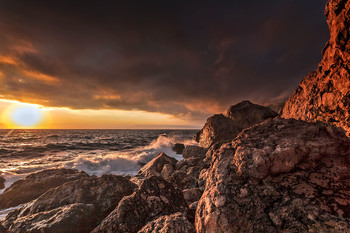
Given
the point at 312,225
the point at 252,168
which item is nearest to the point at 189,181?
the point at 252,168

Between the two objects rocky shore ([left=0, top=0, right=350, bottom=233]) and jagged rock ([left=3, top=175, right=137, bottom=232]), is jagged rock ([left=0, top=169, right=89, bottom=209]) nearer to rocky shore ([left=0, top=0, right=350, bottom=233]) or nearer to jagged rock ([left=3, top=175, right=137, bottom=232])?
jagged rock ([left=3, top=175, right=137, bottom=232])

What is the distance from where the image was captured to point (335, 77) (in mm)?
4000

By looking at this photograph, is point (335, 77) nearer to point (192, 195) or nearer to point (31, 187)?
point (192, 195)

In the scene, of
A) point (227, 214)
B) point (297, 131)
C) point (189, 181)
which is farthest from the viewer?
point (189, 181)

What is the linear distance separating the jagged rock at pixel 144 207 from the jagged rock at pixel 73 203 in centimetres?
121

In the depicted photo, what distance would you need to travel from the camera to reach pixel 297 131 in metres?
2.55

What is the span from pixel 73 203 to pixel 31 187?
16.3 ft

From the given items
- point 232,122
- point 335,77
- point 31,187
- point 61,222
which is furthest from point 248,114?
point 31,187

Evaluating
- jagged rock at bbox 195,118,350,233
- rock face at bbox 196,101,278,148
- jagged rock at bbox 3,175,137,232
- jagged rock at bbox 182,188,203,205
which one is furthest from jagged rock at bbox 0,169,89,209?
rock face at bbox 196,101,278,148

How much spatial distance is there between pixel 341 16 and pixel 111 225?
690 cm

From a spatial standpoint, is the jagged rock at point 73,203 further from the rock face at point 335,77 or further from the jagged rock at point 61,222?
the rock face at point 335,77

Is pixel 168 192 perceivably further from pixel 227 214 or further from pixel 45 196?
pixel 45 196

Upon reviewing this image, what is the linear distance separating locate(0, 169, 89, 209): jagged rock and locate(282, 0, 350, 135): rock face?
10.9m

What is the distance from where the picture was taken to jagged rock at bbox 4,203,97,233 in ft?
11.5
